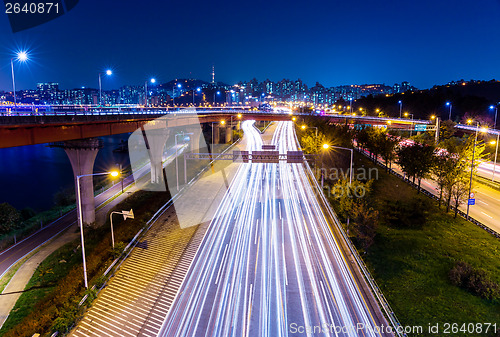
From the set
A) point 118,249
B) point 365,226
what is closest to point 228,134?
Result: point 118,249

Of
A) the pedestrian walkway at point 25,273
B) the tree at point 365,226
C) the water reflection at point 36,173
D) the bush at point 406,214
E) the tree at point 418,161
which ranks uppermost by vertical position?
the tree at point 418,161

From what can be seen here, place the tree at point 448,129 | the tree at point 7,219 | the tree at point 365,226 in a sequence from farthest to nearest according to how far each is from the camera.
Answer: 1. the tree at point 448,129
2. the tree at point 7,219
3. the tree at point 365,226

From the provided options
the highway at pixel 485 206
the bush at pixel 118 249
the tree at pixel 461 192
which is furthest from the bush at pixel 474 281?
the bush at pixel 118 249

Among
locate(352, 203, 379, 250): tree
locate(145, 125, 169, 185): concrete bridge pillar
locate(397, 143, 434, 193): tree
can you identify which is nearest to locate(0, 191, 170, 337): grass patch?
locate(145, 125, 169, 185): concrete bridge pillar

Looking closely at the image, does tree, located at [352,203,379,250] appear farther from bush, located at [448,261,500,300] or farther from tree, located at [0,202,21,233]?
tree, located at [0,202,21,233]

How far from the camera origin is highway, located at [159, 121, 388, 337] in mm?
14719

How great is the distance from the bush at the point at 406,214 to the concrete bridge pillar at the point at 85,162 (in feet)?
89.3

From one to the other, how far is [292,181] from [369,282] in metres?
24.3

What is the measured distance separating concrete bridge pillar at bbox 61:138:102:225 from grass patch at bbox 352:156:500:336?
24618 mm

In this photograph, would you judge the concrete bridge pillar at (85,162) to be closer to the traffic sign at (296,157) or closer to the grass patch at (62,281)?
the grass patch at (62,281)

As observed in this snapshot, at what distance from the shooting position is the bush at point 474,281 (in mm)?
16703

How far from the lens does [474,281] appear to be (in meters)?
17.2

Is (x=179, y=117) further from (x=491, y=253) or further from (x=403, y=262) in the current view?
(x=491, y=253)

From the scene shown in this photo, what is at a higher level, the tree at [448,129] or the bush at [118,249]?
the tree at [448,129]
